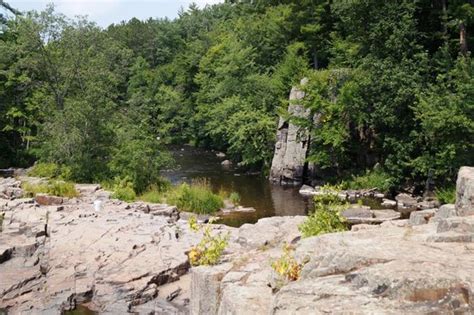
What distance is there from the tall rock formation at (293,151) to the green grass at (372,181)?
3.64 m

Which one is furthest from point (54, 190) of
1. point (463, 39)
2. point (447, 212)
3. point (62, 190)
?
point (463, 39)

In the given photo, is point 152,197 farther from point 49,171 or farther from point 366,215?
point 366,215

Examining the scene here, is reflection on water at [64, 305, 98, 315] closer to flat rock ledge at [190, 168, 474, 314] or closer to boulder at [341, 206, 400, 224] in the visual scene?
flat rock ledge at [190, 168, 474, 314]

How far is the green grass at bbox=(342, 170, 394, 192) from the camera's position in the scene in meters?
26.8

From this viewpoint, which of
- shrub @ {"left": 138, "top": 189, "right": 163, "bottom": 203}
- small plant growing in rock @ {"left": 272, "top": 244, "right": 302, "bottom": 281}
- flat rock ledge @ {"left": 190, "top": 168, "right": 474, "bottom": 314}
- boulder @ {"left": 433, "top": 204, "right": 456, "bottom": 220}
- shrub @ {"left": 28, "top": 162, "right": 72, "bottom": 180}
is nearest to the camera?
flat rock ledge @ {"left": 190, "top": 168, "right": 474, "bottom": 314}

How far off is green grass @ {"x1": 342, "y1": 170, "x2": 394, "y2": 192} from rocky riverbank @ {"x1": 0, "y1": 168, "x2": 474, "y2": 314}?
1198 cm

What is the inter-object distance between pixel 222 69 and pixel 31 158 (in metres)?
16.4

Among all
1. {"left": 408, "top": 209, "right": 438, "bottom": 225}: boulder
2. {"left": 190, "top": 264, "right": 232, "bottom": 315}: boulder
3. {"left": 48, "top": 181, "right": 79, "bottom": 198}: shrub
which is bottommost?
{"left": 190, "top": 264, "right": 232, "bottom": 315}: boulder

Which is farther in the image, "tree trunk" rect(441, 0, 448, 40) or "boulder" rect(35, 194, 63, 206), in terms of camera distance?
"tree trunk" rect(441, 0, 448, 40)

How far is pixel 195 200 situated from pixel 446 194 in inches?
451

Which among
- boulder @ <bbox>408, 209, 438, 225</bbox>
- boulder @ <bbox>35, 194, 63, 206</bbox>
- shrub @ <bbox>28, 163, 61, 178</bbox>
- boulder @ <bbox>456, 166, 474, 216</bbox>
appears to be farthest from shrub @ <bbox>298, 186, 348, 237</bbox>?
shrub @ <bbox>28, 163, 61, 178</bbox>

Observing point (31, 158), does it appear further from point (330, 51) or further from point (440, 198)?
point (440, 198)

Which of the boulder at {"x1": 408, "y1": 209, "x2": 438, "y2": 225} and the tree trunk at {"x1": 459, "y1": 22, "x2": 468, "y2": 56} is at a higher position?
the tree trunk at {"x1": 459, "y1": 22, "x2": 468, "y2": 56}

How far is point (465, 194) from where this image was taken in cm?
866
